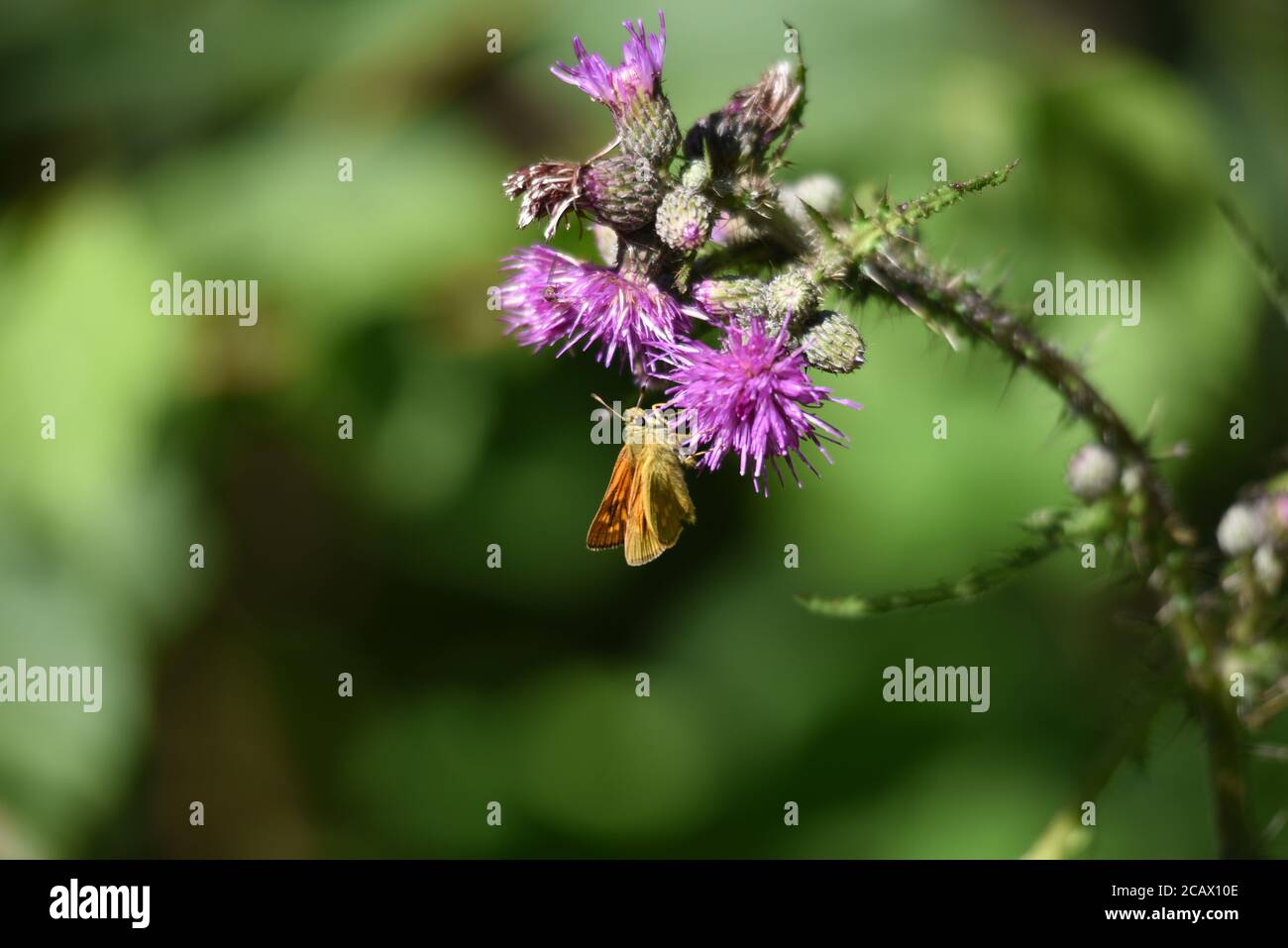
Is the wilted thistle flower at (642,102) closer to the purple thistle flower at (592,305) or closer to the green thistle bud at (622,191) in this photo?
the green thistle bud at (622,191)

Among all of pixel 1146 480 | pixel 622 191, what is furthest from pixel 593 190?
pixel 1146 480

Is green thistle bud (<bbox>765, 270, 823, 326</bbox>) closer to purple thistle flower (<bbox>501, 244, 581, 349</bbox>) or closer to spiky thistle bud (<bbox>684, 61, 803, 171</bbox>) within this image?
spiky thistle bud (<bbox>684, 61, 803, 171</bbox>)

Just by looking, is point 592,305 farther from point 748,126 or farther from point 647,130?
point 748,126

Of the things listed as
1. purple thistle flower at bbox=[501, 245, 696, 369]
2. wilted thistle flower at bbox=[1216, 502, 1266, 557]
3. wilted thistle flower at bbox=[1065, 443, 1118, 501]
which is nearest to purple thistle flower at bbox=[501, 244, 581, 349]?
purple thistle flower at bbox=[501, 245, 696, 369]

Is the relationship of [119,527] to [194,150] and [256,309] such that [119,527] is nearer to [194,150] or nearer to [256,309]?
[256,309]

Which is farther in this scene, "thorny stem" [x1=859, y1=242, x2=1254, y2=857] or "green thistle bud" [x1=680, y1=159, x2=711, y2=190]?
"thorny stem" [x1=859, y1=242, x2=1254, y2=857]

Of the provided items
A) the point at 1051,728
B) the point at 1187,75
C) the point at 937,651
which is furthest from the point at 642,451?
the point at 1187,75
